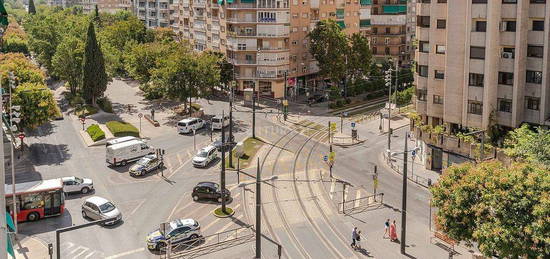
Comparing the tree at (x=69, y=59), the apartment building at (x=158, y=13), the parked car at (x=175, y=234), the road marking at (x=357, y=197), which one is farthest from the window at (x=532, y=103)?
the apartment building at (x=158, y=13)

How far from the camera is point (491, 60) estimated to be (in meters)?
54.2

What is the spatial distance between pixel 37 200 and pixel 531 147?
40023 mm

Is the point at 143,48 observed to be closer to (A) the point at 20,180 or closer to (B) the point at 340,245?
(A) the point at 20,180

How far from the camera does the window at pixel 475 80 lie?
55.5 m

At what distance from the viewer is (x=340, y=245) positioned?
42312 millimetres

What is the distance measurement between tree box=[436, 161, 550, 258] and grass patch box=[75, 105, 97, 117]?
64.7 m

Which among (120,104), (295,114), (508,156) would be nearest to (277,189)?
(508,156)

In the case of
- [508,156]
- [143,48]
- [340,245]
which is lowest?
[340,245]

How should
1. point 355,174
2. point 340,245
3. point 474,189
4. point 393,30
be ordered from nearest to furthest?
point 474,189, point 340,245, point 355,174, point 393,30

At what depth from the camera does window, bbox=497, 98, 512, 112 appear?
54894mm

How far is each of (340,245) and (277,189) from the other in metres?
13.4

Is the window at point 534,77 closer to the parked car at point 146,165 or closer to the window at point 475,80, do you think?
the window at point 475,80

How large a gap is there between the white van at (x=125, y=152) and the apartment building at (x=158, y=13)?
87109mm


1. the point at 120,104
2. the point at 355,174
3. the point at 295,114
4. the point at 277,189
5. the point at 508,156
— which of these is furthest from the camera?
the point at 120,104
